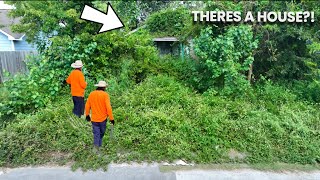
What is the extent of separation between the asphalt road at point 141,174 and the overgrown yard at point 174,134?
177mm

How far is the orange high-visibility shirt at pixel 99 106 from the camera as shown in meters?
3.64

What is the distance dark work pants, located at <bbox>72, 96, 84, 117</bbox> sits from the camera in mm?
4673

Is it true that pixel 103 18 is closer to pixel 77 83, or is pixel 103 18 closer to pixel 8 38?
pixel 77 83

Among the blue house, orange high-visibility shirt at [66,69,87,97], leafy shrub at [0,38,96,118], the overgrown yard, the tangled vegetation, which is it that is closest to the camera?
the overgrown yard

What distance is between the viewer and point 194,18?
6.81m

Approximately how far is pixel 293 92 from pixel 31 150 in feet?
20.1

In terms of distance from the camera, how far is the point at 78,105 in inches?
188

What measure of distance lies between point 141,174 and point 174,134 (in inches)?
40.9

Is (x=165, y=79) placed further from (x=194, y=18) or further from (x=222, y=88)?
(x=194, y=18)

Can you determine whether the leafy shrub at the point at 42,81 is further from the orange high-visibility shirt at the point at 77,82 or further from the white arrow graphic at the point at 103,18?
the orange high-visibility shirt at the point at 77,82

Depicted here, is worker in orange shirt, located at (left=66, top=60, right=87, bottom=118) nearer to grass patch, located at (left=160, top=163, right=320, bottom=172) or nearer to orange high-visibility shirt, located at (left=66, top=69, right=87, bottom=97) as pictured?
orange high-visibility shirt, located at (left=66, top=69, right=87, bottom=97)

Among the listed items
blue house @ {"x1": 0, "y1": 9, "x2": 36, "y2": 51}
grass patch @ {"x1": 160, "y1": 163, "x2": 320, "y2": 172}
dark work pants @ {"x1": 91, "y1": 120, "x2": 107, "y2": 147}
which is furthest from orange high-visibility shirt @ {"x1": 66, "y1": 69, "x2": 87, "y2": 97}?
blue house @ {"x1": 0, "y1": 9, "x2": 36, "y2": 51}

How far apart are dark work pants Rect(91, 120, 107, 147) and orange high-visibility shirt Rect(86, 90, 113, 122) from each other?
8 cm

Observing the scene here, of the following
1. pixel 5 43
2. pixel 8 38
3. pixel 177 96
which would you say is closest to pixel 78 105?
pixel 177 96
